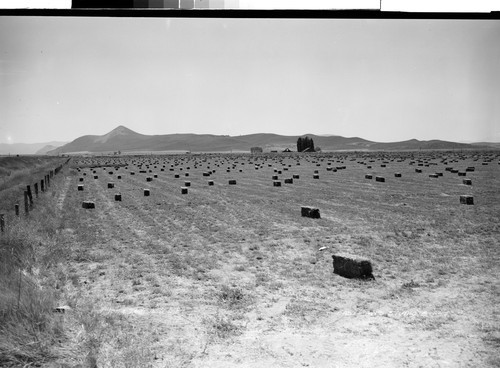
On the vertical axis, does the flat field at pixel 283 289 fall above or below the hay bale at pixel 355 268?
below

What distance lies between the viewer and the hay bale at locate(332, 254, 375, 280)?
7.50 metres

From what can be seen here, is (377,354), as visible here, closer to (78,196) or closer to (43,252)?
(43,252)

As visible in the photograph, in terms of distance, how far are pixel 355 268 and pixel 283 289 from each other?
1502 millimetres

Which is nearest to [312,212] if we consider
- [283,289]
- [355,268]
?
[355,268]

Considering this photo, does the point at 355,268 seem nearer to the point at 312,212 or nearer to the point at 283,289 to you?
the point at 283,289

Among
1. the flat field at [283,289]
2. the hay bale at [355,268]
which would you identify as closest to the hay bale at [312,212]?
the flat field at [283,289]

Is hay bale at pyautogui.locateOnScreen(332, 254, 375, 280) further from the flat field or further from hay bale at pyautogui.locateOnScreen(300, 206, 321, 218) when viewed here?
hay bale at pyautogui.locateOnScreen(300, 206, 321, 218)

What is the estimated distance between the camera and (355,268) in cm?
754

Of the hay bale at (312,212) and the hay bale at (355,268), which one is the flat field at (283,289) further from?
the hay bale at (312,212)

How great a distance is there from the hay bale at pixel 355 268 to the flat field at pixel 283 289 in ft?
0.76

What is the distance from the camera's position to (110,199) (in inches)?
769

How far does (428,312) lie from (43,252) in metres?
8.23

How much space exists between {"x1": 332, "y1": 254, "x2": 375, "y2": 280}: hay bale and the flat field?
0.23 metres

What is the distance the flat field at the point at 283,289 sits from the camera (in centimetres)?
493
